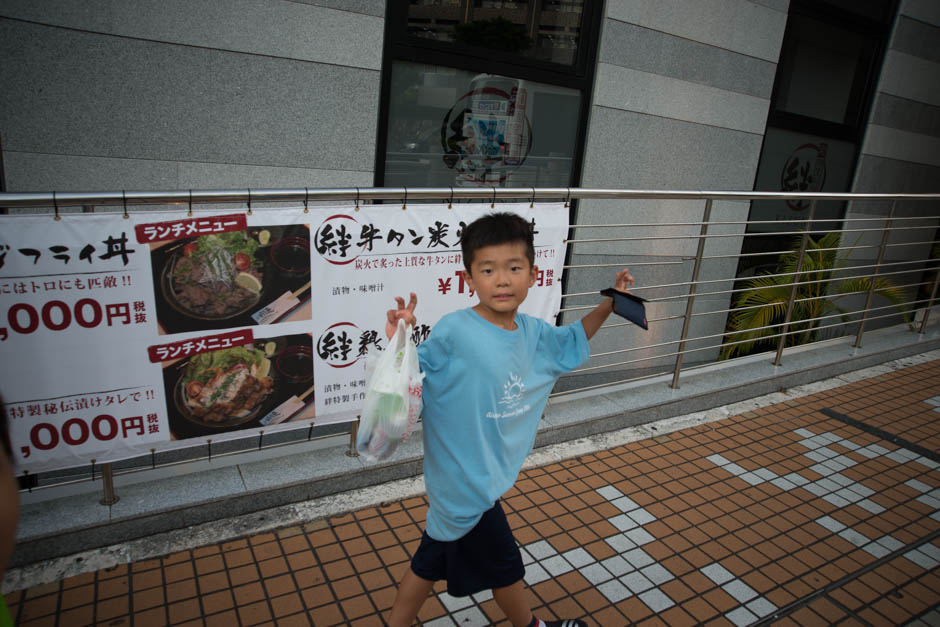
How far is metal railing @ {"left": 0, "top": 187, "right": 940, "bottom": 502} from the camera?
2.89 m

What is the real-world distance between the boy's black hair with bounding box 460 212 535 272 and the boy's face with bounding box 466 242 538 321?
2 cm

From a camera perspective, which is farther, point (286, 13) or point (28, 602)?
point (286, 13)

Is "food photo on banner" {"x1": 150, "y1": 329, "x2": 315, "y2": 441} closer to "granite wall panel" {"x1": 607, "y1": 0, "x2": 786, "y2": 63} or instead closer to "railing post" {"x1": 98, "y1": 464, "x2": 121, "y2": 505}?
"railing post" {"x1": 98, "y1": 464, "x2": 121, "y2": 505}

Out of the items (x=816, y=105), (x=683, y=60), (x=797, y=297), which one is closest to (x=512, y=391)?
(x=683, y=60)

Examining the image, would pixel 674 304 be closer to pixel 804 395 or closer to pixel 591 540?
pixel 804 395

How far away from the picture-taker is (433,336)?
208cm

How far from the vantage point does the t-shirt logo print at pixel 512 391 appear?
2097 millimetres

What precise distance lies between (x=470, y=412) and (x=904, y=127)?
9297 mm

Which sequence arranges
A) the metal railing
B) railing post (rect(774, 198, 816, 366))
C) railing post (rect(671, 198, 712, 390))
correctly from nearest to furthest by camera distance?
the metal railing < railing post (rect(671, 198, 712, 390)) < railing post (rect(774, 198, 816, 366))

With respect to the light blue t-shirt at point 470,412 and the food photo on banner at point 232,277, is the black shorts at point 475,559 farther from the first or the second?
the food photo on banner at point 232,277

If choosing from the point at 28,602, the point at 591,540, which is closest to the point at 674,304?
the point at 591,540

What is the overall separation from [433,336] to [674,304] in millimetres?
5729

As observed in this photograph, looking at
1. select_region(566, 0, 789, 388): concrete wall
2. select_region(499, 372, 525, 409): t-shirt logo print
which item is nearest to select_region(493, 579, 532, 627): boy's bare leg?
select_region(499, 372, 525, 409): t-shirt logo print

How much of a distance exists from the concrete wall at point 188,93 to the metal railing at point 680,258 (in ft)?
1.87
